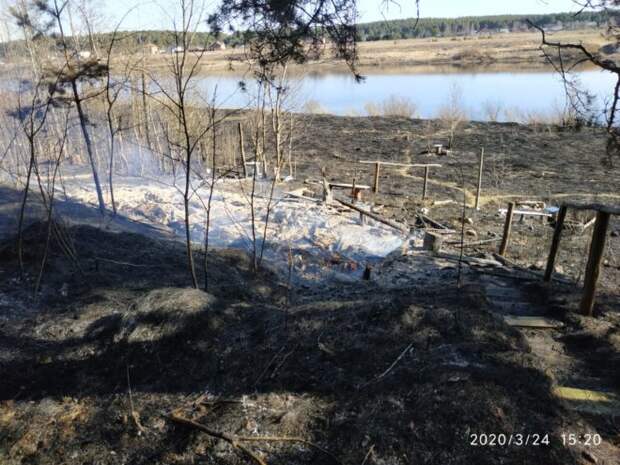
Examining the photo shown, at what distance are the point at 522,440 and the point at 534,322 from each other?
2909 millimetres

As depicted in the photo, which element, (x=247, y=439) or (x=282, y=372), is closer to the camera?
(x=247, y=439)

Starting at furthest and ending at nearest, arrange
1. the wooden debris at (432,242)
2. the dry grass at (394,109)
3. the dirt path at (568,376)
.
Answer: the dry grass at (394,109), the wooden debris at (432,242), the dirt path at (568,376)

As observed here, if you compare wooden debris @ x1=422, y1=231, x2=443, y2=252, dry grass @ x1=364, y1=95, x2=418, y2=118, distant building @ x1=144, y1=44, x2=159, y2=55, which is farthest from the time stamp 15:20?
dry grass @ x1=364, y1=95, x2=418, y2=118

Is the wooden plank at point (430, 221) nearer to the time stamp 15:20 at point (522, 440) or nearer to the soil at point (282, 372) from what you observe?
the soil at point (282, 372)

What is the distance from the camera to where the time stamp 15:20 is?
110 inches

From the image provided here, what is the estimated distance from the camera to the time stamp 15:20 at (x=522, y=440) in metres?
2.78

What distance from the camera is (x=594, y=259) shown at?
5160 millimetres

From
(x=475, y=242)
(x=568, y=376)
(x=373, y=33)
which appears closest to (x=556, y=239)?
(x=568, y=376)

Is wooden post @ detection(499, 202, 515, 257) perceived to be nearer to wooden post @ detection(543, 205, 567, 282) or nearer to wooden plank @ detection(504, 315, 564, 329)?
wooden post @ detection(543, 205, 567, 282)

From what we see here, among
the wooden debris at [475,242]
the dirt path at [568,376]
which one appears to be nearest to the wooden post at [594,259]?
the dirt path at [568,376]

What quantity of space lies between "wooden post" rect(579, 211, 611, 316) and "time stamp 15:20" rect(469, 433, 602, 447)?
2.76 m

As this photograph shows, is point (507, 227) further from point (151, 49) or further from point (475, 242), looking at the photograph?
point (151, 49)

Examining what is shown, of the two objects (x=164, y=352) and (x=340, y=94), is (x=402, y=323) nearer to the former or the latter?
(x=164, y=352)

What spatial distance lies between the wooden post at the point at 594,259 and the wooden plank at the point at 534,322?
0.37 metres
